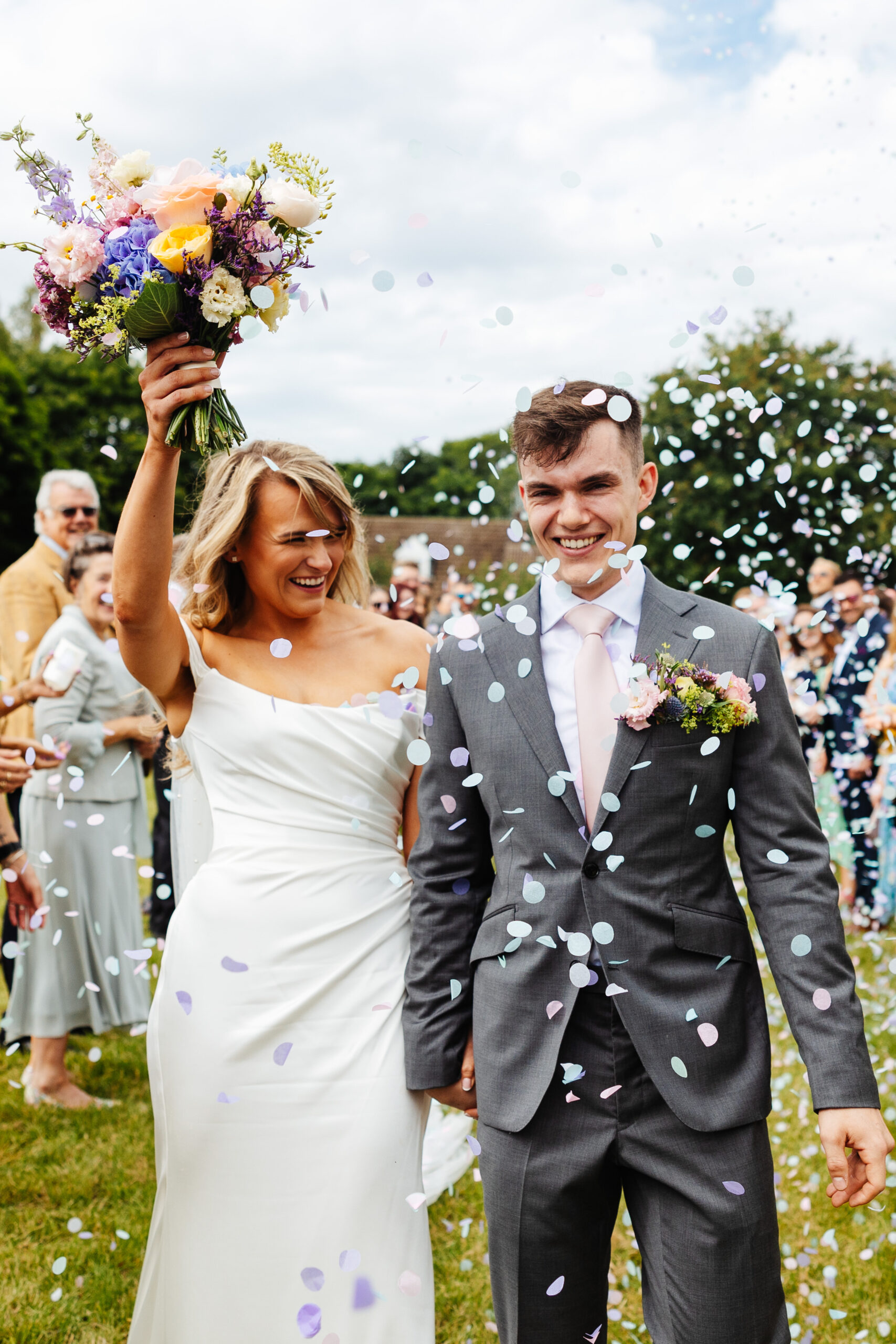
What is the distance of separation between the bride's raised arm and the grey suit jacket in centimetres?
84

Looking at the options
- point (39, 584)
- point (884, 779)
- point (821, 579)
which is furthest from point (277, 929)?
point (821, 579)

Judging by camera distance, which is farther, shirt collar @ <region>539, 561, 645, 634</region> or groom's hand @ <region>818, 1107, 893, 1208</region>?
shirt collar @ <region>539, 561, 645, 634</region>

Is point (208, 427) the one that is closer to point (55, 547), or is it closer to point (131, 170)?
point (131, 170)

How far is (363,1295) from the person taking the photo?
254cm

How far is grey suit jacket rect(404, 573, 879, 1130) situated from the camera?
2.20 m

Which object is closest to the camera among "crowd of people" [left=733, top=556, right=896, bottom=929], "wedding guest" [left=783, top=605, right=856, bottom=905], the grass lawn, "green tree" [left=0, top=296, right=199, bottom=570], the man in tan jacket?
the grass lawn

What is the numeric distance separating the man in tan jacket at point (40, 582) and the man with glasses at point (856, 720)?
5.05m

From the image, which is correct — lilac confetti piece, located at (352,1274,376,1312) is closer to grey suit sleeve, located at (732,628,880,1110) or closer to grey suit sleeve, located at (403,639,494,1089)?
grey suit sleeve, located at (403,639,494,1089)

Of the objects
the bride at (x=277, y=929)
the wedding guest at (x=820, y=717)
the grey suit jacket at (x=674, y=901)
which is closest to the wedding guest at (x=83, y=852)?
the bride at (x=277, y=929)

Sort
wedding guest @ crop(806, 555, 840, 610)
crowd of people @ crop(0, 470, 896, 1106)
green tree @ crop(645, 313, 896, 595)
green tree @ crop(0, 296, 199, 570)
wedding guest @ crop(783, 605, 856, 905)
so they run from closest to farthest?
crowd of people @ crop(0, 470, 896, 1106) < wedding guest @ crop(783, 605, 856, 905) < wedding guest @ crop(806, 555, 840, 610) < green tree @ crop(645, 313, 896, 595) < green tree @ crop(0, 296, 199, 570)

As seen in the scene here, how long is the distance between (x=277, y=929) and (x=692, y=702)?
3.99 ft

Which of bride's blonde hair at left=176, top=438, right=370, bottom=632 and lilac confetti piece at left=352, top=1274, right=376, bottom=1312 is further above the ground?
bride's blonde hair at left=176, top=438, right=370, bottom=632

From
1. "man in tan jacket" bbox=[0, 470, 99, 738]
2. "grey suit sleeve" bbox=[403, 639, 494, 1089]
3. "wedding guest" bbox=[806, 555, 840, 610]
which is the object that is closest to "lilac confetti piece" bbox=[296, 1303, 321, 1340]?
"grey suit sleeve" bbox=[403, 639, 494, 1089]

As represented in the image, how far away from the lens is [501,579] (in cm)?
1341
